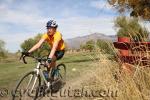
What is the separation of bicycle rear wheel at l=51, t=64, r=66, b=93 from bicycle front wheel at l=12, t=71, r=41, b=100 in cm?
150

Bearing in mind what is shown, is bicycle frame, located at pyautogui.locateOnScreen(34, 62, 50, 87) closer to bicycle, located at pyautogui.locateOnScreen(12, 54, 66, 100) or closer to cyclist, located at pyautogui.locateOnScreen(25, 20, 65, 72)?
bicycle, located at pyautogui.locateOnScreen(12, 54, 66, 100)

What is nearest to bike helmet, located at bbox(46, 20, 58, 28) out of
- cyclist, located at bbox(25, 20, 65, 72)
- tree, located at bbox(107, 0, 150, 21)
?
cyclist, located at bbox(25, 20, 65, 72)

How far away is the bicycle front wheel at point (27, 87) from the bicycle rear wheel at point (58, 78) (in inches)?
59.2

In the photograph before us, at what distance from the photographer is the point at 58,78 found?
470 inches

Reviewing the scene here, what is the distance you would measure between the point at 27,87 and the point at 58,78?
2.65 meters

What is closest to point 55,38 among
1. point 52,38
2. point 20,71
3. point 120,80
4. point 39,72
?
point 52,38

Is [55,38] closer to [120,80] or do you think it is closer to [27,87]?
[27,87]

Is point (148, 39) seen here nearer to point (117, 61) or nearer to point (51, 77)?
point (117, 61)

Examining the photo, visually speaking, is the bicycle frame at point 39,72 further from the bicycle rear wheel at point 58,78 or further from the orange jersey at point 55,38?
the orange jersey at point 55,38

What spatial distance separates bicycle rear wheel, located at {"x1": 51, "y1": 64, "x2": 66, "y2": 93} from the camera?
37.0ft

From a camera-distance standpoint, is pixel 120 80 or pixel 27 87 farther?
pixel 27 87

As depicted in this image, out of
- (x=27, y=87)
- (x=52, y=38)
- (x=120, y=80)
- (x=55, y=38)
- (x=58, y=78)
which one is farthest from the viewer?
(x=58, y=78)

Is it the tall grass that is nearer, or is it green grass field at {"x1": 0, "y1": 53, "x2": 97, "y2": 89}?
the tall grass

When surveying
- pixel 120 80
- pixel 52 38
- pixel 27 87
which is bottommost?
pixel 27 87
